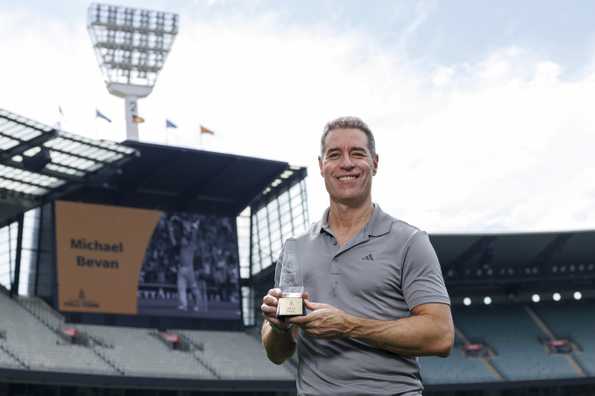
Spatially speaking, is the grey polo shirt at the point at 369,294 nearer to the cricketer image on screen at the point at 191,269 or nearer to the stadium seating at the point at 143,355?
the stadium seating at the point at 143,355

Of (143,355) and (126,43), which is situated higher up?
(126,43)

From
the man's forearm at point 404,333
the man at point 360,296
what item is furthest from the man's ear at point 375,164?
the man's forearm at point 404,333

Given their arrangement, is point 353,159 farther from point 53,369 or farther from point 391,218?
point 53,369

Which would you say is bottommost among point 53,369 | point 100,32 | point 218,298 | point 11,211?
point 53,369

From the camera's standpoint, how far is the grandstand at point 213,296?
1389 inches

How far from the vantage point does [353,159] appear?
3.48m

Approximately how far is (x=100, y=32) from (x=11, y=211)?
14.3 meters

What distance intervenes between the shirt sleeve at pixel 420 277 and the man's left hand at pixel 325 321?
256 millimetres

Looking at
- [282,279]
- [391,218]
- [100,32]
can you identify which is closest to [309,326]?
[282,279]

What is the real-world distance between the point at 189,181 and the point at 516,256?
50.1 ft

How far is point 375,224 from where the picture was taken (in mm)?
3541

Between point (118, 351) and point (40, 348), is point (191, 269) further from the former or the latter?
point (40, 348)

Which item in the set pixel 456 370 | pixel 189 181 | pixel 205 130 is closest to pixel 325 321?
pixel 189 181

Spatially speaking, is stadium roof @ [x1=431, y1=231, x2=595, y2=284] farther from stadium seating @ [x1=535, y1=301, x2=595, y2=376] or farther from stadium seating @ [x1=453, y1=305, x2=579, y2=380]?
stadium seating @ [x1=453, y1=305, x2=579, y2=380]
